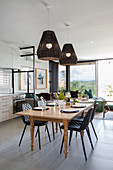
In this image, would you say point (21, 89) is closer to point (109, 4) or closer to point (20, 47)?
point (20, 47)

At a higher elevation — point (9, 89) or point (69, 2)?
point (69, 2)

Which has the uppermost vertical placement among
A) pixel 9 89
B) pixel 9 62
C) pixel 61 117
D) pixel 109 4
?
pixel 109 4

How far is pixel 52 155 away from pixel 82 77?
7.38 metres

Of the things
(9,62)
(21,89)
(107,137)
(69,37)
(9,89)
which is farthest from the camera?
(21,89)

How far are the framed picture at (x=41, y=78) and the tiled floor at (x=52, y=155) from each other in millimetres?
4296

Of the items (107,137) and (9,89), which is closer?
(107,137)

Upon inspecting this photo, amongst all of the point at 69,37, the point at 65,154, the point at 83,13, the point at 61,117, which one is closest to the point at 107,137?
the point at 65,154

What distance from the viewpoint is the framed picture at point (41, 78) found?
306 inches

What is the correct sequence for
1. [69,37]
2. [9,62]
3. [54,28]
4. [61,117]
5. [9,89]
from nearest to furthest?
[61,117] < [54,28] < [69,37] < [9,62] < [9,89]

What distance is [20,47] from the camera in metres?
5.95

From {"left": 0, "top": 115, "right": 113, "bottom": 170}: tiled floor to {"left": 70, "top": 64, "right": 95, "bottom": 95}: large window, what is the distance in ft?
19.2

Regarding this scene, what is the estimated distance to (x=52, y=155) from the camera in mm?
2678

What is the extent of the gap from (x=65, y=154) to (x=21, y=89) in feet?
14.0

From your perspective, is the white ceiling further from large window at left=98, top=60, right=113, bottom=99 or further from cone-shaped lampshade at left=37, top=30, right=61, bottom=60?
large window at left=98, top=60, right=113, bottom=99
